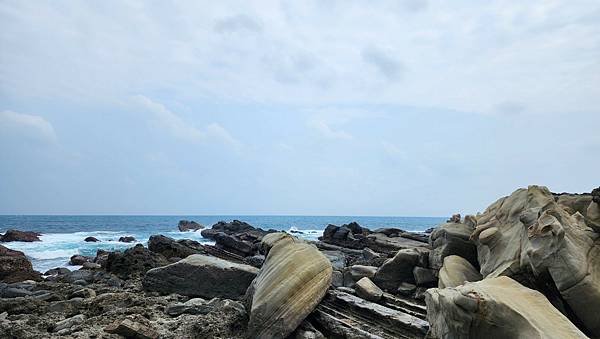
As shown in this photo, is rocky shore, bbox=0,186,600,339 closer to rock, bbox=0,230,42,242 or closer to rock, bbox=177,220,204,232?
rock, bbox=0,230,42,242

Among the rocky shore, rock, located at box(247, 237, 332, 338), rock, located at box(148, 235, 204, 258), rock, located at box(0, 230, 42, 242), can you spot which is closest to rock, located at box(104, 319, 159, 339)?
the rocky shore

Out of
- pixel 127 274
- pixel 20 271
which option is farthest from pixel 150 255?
pixel 20 271

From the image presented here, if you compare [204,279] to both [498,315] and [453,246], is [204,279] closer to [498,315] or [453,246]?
[453,246]

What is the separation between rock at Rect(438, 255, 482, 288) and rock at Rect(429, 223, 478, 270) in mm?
520

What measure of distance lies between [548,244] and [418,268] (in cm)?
354

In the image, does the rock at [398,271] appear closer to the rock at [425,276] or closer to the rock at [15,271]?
the rock at [425,276]

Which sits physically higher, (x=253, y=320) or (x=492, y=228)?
(x=492, y=228)

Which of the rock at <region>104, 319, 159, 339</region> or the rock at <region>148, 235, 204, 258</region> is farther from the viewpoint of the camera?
the rock at <region>148, 235, 204, 258</region>

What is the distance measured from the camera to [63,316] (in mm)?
8227

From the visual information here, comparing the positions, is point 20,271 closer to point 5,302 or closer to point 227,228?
point 5,302

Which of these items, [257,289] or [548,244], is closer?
[548,244]

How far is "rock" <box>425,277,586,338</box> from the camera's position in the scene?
3.86 m

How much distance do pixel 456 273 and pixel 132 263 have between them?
10.5 m

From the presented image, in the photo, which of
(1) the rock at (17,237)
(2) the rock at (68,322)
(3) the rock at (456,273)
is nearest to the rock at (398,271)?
(3) the rock at (456,273)
